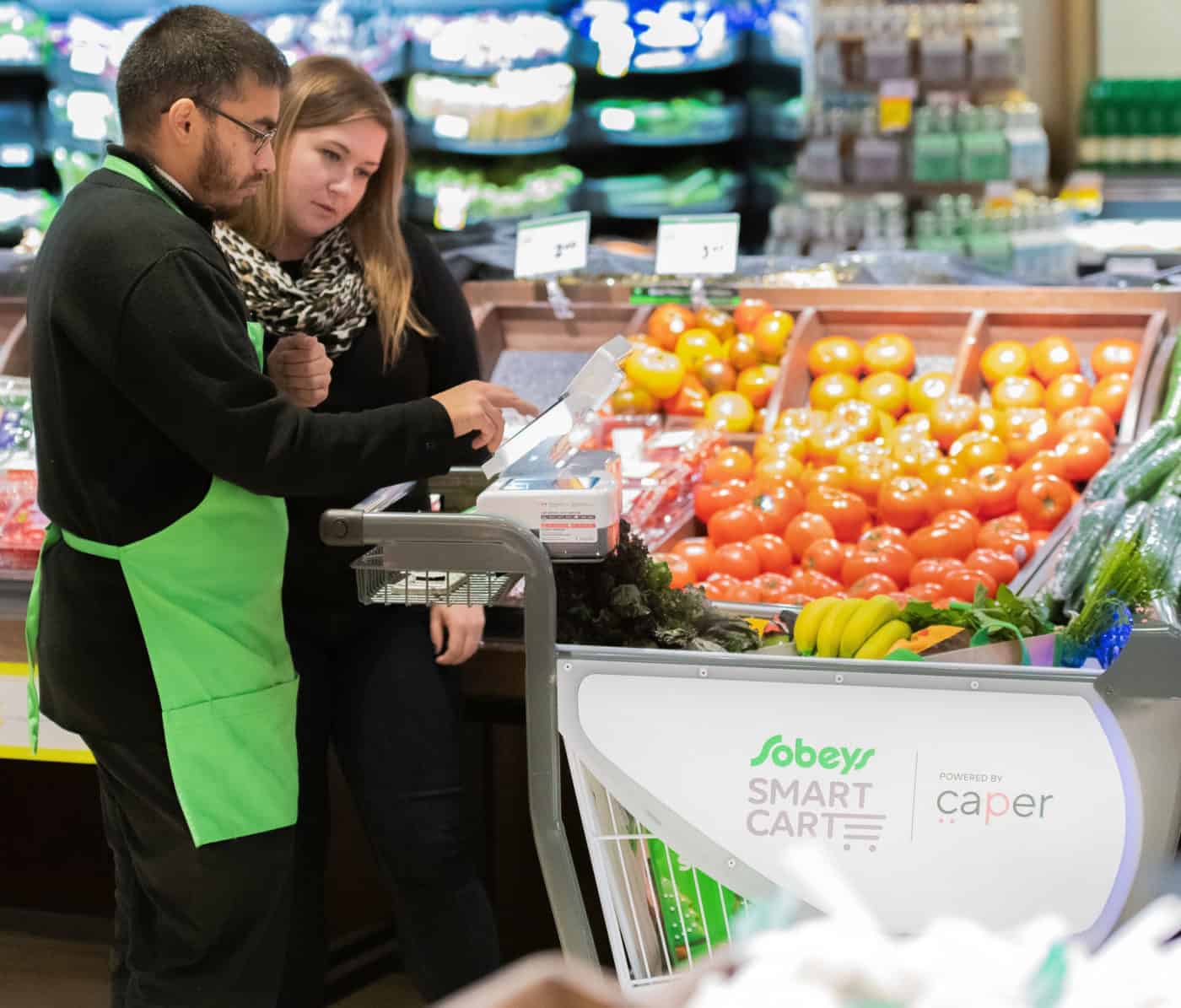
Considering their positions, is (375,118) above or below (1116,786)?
above

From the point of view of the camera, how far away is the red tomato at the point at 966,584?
3.17m

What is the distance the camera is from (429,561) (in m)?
2.02

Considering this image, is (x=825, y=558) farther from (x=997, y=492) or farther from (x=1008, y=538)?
(x=997, y=492)

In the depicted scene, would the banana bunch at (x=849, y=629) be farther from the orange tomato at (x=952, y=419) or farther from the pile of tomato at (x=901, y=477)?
the orange tomato at (x=952, y=419)

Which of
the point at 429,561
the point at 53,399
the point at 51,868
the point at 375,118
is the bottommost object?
the point at 51,868

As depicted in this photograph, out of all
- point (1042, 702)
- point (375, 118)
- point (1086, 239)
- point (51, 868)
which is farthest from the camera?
point (1086, 239)

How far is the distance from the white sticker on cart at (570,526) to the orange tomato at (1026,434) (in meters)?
2.09

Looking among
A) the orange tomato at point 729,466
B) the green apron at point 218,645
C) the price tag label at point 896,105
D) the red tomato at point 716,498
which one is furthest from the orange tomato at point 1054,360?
the price tag label at point 896,105

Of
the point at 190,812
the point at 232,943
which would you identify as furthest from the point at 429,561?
the point at 232,943

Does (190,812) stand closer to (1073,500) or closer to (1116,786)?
(1116,786)

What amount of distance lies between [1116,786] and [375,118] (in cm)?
150

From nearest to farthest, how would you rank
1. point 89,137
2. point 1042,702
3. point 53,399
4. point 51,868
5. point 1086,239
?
point 1042,702
point 53,399
point 51,868
point 89,137
point 1086,239

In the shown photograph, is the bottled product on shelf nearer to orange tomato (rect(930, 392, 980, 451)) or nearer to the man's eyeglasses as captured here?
orange tomato (rect(930, 392, 980, 451))

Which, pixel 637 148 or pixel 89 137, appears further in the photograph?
pixel 637 148
